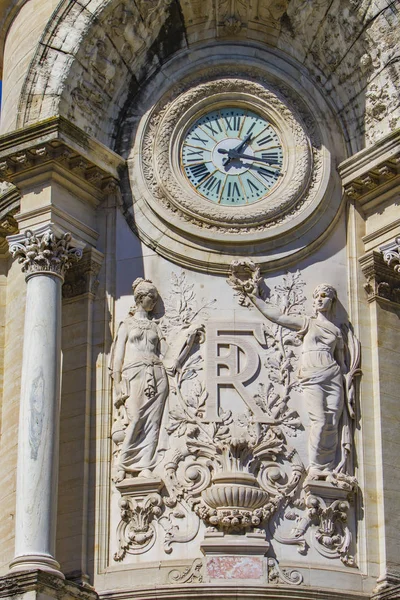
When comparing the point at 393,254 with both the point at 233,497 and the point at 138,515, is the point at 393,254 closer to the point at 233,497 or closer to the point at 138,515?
the point at 233,497

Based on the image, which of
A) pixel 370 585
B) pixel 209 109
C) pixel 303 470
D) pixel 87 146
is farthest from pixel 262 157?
pixel 370 585

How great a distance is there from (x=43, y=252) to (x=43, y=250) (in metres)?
0.04

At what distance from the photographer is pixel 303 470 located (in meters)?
18.4

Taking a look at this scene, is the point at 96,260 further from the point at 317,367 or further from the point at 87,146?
the point at 317,367

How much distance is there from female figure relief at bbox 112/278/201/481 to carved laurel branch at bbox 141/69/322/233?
3.64ft

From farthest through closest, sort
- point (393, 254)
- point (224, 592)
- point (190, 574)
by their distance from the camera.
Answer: point (393, 254) → point (190, 574) → point (224, 592)

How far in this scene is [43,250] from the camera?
60.5 feet

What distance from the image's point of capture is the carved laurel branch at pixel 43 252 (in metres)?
18.4

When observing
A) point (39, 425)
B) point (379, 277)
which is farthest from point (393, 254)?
point (39, 425)

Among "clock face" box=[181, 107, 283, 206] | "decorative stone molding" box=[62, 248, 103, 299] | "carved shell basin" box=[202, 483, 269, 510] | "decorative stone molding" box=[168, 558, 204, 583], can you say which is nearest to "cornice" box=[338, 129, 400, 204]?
"clock face" box=[181, 107, 283, 206]

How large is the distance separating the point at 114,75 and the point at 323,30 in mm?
2543

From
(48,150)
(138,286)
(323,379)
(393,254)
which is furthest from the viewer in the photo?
(393,254)

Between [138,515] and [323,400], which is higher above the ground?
[323,400]

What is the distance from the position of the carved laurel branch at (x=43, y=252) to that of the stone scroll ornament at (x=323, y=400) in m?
1.96
